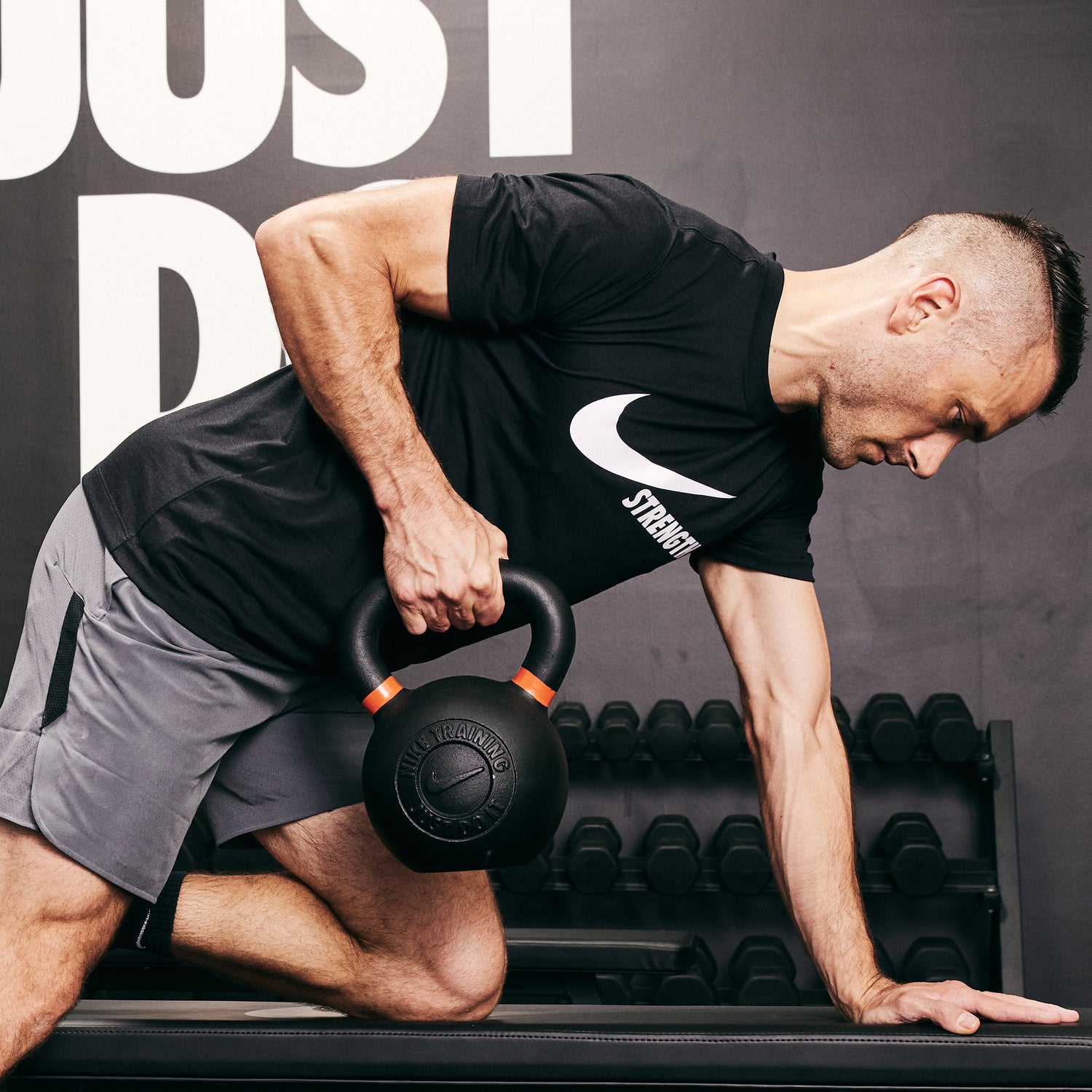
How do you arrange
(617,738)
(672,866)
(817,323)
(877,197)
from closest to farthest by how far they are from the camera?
(817,323), (672,866), (617,738), (877,197)

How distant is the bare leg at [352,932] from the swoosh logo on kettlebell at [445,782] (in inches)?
17.2

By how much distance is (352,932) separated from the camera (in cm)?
150

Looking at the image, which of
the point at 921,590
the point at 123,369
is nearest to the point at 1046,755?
the point at 921,590

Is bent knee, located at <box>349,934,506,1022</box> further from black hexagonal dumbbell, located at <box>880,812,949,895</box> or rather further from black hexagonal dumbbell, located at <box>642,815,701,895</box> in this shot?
black hexagonal dumbbell, located at <box>880,812,949,895</box>

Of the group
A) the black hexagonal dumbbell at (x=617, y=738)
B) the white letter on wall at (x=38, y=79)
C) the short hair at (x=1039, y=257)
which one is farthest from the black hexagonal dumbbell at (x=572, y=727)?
the white letter on wall at (x=38, y=79)

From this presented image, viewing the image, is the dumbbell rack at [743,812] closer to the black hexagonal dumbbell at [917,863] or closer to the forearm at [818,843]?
the black hexagonal dumbbell at [917,863]

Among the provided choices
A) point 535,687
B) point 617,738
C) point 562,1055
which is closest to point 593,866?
point 617,738

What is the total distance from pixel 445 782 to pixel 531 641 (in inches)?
7.4

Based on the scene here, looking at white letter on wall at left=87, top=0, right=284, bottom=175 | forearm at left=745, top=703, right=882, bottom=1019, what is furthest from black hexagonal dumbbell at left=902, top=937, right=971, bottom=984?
white letter on wall at left=87, top=0, right=284, bottom=175

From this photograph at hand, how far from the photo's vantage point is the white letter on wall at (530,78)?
2811 millimetres

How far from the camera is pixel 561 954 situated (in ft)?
5.95

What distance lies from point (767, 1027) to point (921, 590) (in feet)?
6.13

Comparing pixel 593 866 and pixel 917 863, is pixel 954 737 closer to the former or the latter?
pixel 917 863

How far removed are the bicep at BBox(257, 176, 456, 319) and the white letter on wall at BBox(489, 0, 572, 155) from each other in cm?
171
